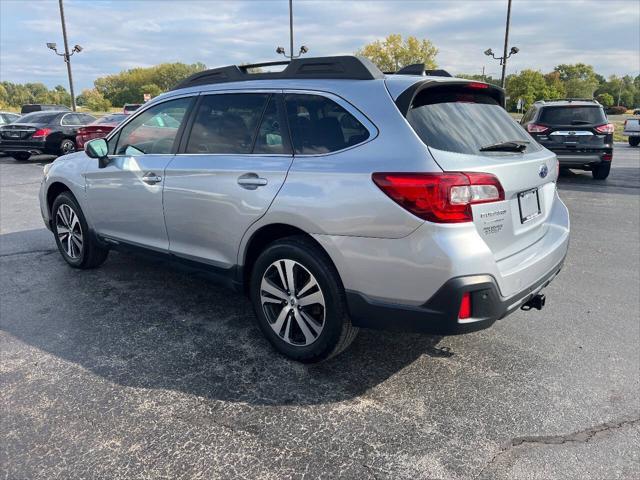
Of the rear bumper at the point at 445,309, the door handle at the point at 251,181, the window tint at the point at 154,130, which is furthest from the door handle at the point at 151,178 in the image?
the rear bumper at the point at 445,309

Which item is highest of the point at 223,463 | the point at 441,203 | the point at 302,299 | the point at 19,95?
the point at 19,95

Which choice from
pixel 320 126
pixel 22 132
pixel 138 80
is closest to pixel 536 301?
pixel 320 126

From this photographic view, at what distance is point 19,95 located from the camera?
317ft

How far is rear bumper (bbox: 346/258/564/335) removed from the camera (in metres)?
2.47

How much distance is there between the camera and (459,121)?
2.83 meters

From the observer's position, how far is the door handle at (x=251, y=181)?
10.0ft

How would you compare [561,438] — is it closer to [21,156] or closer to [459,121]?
[459,121]

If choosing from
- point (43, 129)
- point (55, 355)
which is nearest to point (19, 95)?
point (43, 129)

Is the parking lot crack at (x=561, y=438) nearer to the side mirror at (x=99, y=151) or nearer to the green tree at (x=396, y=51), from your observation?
the side mirror at (x=99, y=151)

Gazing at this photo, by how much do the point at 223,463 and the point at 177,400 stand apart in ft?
2.04

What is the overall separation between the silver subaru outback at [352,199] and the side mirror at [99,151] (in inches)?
23.4

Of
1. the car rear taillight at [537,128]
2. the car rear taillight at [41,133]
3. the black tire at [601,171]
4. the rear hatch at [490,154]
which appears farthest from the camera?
the car rear taillight at [41,133]

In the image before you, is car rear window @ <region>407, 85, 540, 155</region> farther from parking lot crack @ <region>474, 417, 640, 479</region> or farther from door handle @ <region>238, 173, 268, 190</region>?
parking lot crack @ <region>474, 417, 640, 479</region>

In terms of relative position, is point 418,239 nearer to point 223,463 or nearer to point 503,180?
point 503,180
